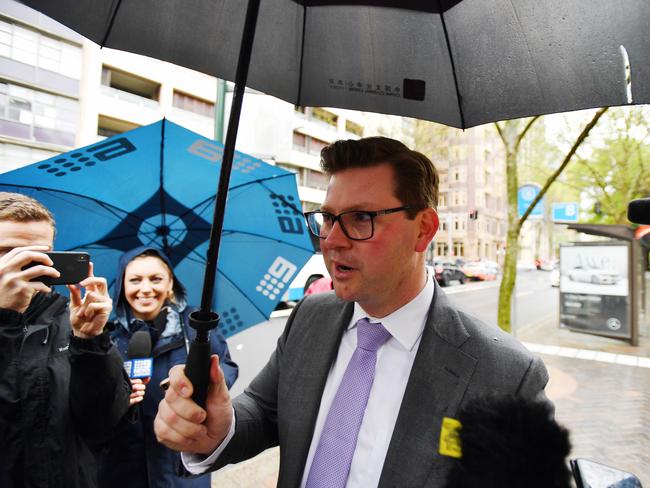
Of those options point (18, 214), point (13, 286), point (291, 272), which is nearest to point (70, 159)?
point (18, 214)

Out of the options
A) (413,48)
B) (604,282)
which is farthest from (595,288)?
(413,48)

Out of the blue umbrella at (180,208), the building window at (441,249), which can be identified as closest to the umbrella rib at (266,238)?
the blue umbrella at (180,208)

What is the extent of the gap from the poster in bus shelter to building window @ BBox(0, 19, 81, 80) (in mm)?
23425

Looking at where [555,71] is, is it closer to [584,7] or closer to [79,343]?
[584,7]

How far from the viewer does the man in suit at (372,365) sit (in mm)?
1353

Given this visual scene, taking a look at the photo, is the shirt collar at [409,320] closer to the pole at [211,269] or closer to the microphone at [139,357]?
the pole at [211,269]

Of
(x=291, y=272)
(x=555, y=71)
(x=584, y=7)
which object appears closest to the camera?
(x=584, y=7)

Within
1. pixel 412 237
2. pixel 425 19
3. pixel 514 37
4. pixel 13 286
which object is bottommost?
pixel 13 286

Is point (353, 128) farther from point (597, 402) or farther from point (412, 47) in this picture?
point (412, 47)

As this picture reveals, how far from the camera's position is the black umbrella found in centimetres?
147

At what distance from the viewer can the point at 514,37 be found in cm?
161

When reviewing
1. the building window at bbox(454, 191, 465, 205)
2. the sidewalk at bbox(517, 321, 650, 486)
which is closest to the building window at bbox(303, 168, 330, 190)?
the building window at bbox(454, 191, 465, 205)

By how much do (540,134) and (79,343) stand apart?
9.36 m

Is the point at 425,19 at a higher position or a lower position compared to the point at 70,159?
higher
